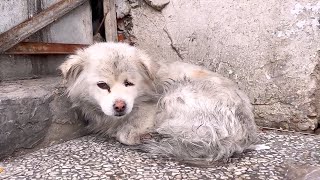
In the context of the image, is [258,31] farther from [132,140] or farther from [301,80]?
[132,140]

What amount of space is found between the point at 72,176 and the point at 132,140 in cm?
70

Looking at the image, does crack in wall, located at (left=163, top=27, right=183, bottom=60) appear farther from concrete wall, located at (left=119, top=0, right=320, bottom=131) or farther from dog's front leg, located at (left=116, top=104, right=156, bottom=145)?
dog's front leg, located at (left=116, top=104, right=156, bottom=145)

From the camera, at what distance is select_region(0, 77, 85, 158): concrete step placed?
9.62 feet

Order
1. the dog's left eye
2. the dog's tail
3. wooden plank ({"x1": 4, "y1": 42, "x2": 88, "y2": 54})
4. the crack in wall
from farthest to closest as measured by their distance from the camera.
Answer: the crack in wall, wooden plank ({"x1": 4, "y1": 42, "x2": 88, "y2": 54}), the dog's left eye, the dog's tail

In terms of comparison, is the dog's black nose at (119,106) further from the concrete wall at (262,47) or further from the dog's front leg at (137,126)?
the concrete wall at (262,47)

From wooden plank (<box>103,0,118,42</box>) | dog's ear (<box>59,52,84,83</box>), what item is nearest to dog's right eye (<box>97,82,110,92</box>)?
dog's ear (<box>59,52,84,83</box>)

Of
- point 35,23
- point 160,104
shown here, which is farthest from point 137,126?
point 35,23

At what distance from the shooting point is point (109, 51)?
3.27m

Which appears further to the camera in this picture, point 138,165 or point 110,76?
point 110,76

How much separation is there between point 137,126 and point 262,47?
55.9 inches

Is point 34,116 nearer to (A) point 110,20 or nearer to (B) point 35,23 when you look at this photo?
(B) point 35,23

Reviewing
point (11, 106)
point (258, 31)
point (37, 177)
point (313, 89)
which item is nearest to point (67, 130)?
point (11, 106)

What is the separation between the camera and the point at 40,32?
12.9 feet

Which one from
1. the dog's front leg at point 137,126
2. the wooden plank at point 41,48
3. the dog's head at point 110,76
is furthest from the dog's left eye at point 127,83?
the wooden plank at point 41,48
